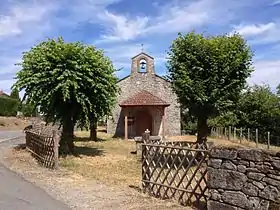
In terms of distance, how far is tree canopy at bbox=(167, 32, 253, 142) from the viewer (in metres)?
17.2

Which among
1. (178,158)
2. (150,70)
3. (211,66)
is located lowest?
(178,158)

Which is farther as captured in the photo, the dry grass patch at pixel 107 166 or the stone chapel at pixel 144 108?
the stone chapel at pixel 144 108

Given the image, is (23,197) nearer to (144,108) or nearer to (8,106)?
(144,108)

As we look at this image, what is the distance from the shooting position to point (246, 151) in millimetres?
7582

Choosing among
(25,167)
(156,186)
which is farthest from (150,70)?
(156,186)

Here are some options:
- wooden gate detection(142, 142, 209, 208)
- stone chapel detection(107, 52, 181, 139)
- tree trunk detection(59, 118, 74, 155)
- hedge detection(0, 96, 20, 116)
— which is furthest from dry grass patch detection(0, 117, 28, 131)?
wooden gate detection(142, 142, 209, 208)

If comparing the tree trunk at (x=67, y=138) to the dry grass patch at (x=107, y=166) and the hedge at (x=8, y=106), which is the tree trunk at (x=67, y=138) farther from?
the hedge at (x=8, y=106)

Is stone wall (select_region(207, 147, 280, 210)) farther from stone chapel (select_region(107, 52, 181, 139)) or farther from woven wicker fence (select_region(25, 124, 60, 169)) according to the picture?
stone chapel (select_region(107, 52, 181, 139))

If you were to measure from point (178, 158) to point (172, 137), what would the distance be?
26297 millimetres

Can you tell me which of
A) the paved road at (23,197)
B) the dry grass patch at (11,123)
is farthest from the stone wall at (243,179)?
the dry grass patch at (11,123)

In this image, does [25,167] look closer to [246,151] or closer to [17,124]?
[246,151]

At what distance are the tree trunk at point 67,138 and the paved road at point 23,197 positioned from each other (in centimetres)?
706

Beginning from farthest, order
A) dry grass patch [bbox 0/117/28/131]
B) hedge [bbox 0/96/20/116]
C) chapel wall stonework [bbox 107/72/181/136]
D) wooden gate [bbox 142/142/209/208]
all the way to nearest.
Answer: hedge [bbox 0/96/20/116] < dry grass patch [bbox 0/117/28/131] < chapel wall stonework [bbox 107/72/181/136] < wooden gate [bbox 142/142/209/208]

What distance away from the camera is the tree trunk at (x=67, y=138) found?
20067 mm
